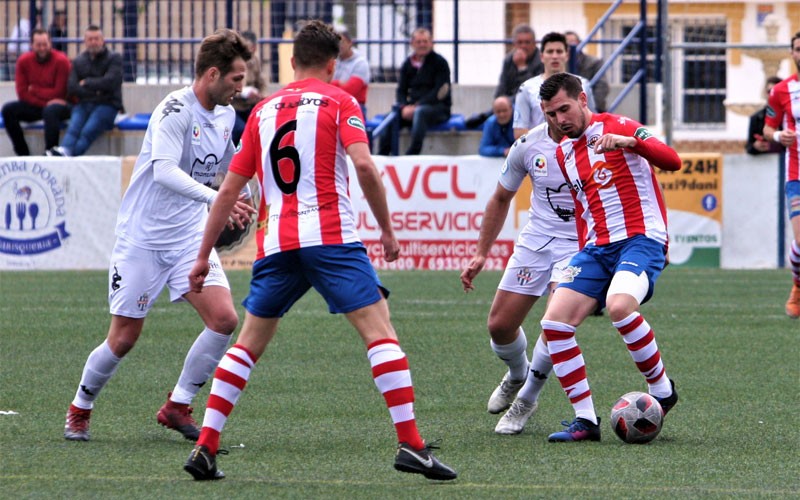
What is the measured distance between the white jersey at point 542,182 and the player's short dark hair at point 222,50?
1541 mm

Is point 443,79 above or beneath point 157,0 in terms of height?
beneath

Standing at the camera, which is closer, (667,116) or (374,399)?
(374,399)

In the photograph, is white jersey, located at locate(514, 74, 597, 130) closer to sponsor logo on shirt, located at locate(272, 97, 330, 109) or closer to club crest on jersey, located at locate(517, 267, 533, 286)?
club crest on jersey, located at locate(517, 267, 533, 286)

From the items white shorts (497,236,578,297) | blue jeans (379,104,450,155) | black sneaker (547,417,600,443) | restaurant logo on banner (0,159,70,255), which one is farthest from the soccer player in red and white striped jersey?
restaurant logo on banner (0,159,70,255)

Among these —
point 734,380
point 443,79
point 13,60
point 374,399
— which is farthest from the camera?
point 13,60

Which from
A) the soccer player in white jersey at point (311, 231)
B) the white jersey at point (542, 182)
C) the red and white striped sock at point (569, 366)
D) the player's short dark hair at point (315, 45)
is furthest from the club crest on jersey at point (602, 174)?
the player's short dark hair at point (315, 45)

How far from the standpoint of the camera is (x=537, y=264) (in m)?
7.38

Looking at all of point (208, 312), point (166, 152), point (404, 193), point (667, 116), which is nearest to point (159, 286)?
point (208, 312)

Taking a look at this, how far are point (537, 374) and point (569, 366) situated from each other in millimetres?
570

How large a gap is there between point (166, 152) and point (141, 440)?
1.40 metres

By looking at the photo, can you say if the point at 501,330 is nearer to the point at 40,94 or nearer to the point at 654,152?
the point at 654,152

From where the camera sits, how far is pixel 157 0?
21328 mm

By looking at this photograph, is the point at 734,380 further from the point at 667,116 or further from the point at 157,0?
the point at 157,0

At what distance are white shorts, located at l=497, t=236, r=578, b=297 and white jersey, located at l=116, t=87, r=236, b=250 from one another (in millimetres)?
1675
